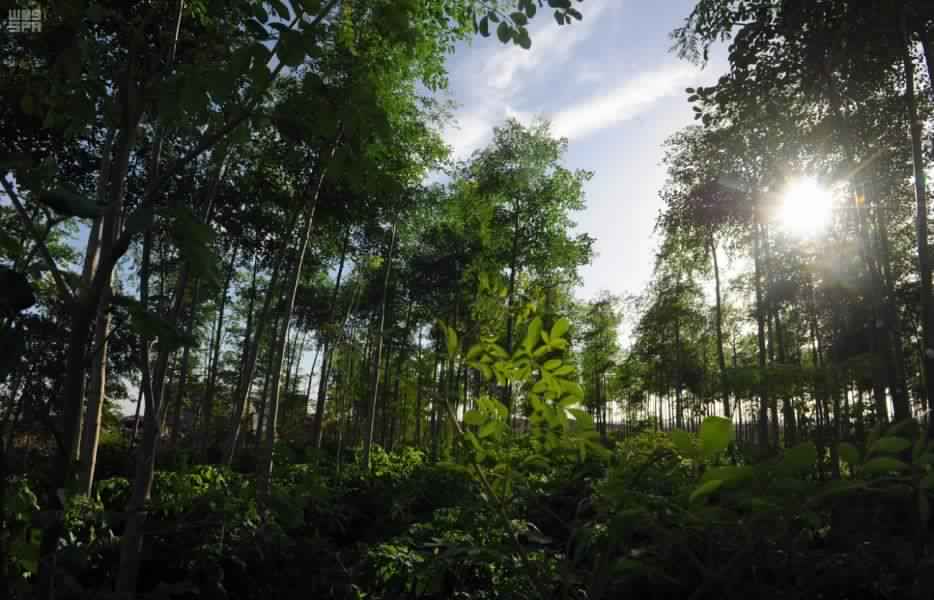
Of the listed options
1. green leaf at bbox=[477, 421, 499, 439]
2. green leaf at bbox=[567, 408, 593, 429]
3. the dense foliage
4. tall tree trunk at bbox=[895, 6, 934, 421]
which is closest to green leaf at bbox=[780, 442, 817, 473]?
the dense foliage

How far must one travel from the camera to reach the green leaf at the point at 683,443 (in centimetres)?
71

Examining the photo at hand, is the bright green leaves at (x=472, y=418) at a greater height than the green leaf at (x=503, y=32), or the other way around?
the green leaf at (x=503, y=32)

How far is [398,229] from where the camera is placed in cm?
1466

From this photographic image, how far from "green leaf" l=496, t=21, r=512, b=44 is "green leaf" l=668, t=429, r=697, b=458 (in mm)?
834

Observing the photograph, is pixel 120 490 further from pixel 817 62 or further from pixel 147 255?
pixel 817 62

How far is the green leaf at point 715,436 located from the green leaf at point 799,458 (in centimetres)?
→ 10

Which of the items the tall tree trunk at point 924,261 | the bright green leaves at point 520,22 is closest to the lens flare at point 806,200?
the tall tree trunk at point 924,261

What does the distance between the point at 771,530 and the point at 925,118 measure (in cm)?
1167

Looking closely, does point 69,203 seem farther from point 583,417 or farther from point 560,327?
point 583,417

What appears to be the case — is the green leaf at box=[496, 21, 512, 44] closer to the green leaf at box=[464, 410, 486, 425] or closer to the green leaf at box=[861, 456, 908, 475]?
the green leaf at box=[464, 410, 486, 425]

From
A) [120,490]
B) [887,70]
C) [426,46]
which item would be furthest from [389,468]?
[887,70]

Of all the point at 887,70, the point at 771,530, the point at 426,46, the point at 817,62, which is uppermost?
the point at 887,70

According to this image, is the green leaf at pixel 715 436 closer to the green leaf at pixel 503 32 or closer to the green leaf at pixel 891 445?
the green leaf at pixel 891 445

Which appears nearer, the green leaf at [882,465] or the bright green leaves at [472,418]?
the green leaf at [882,465]
